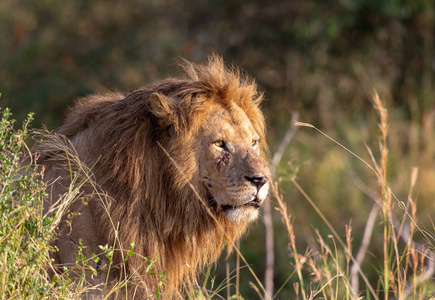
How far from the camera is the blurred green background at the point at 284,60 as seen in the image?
8992 millimetres

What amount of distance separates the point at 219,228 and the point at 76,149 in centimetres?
86

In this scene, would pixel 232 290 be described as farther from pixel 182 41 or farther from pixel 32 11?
pixel 32 11

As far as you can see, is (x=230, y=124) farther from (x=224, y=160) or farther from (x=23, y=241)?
(x=23, y=241)

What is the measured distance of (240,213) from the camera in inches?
141

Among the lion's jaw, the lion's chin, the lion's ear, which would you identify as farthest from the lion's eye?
the lion's chin

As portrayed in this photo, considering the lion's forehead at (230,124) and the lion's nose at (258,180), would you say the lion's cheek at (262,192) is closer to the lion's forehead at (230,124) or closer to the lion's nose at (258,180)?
the lion's nose at (258,180)

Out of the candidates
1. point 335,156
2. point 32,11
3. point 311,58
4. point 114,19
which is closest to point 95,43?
point 114,19

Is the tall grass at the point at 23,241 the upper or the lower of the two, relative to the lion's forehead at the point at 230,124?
lower

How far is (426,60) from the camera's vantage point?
9.83 metres

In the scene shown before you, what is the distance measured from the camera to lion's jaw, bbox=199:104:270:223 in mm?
3566

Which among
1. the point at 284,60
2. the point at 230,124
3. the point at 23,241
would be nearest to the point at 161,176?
the point at 230,124

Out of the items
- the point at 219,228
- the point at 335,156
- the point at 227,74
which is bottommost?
the point at 335,156

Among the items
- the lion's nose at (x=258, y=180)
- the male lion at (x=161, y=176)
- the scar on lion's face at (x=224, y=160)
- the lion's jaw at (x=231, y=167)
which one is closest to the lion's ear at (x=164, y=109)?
the male lion at (x=161, y=176)

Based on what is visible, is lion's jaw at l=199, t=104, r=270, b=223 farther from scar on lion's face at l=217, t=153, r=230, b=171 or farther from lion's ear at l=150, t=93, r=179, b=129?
lion's ear at l=150, t=93, r=179, b=129
